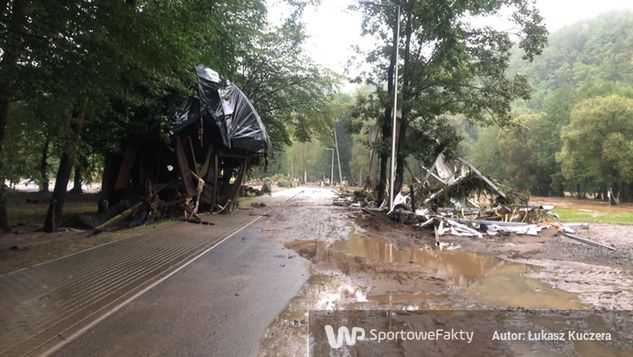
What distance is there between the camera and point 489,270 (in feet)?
25.5

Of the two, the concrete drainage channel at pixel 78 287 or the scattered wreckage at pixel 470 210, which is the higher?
the scattered wreckage at pixel 470 210

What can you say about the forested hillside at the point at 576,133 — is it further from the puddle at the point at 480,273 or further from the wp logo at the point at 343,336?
the wp logo at the point at 343,336

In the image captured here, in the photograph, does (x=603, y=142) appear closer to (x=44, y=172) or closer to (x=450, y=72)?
(x=450, y=72)

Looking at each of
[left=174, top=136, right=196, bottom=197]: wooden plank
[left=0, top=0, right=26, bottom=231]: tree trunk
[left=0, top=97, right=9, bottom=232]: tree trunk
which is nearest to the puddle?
[left=174, top=136, right=196, bottom=197]: wooden plank

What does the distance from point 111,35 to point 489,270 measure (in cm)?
810

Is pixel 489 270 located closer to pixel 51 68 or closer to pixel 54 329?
pixel 54 329

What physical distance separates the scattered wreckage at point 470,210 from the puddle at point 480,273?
2.09 meters

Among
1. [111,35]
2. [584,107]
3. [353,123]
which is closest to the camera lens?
[111,35]

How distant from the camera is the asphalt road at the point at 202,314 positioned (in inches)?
157

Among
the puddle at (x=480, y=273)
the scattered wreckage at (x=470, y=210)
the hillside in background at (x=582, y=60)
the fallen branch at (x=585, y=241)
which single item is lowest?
the puddle at (x=480, y=273)

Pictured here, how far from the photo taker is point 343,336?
425 centimetres

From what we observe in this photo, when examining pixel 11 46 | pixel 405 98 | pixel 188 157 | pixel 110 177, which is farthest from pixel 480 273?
pixel 405 98

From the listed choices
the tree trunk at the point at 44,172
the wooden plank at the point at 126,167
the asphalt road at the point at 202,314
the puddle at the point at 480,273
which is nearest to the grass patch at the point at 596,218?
the puddle at the point at 480,273

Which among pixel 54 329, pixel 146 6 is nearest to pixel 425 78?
pixel 146 6
